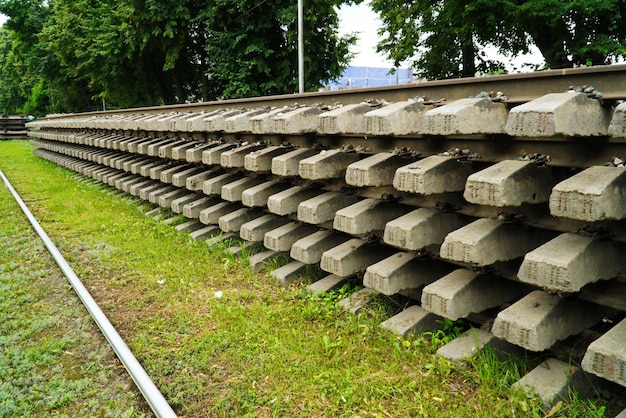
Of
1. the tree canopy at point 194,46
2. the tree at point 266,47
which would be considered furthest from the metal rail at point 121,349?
the tree canopy at point 194,46

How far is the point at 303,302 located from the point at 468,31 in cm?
1636

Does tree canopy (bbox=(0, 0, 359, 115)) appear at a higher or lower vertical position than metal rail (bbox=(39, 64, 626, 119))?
higher

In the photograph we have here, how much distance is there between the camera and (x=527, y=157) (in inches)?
94.1

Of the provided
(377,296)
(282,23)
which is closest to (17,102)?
(282,23)

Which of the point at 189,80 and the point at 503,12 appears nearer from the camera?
the point at 503,12

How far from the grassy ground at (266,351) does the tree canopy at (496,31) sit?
10823mm

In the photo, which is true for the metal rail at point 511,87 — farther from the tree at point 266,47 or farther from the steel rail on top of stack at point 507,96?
the tree at point 266,47

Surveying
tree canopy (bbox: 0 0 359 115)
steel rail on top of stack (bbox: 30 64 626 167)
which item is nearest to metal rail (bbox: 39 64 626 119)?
steel rail on top of stack (bbox: 30 64 626 167)

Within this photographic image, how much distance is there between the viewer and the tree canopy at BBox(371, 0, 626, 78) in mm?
14688

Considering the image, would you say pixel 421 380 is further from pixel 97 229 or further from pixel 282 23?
pixel 282 23

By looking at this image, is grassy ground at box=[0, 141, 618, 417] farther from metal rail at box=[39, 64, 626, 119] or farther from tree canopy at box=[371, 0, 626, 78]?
tree canopy at box=[371, 0, 626, 78]

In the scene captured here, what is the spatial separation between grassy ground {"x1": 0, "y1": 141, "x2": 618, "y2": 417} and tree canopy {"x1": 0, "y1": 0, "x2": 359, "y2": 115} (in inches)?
581

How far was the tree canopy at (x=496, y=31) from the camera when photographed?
48.2ft

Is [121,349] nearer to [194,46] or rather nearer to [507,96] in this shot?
[507,96]
